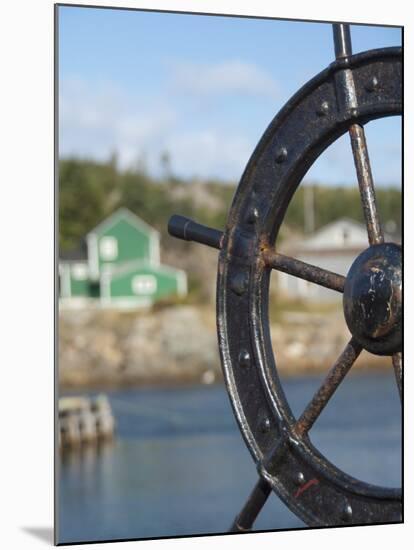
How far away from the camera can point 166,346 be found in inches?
1142

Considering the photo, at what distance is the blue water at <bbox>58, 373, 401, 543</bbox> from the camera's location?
53.1 ft

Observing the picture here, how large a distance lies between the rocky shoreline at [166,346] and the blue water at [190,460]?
0.51m

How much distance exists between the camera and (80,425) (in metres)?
22.5

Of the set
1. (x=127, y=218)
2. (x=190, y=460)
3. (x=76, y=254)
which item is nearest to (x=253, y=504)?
(x=190, y=460)

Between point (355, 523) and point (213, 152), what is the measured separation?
29806 mm

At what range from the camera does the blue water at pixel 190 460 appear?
1617cm

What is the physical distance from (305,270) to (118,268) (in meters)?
20.8

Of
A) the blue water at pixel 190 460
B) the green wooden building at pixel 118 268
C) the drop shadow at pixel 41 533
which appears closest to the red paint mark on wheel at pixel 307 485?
the drop shadow at pixel 41 533

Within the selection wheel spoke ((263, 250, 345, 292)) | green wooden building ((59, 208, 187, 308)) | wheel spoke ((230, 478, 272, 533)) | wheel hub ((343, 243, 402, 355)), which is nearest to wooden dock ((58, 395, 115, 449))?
green wooden building ((59, 208, 187, 308))

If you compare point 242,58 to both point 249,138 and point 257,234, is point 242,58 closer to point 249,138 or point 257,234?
point 249,138

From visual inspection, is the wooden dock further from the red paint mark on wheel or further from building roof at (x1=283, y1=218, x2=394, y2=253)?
the red paint mark on wheel

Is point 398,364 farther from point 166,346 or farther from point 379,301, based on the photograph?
point 166,346

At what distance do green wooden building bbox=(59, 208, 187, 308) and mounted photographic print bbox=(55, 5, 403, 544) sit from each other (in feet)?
0.27

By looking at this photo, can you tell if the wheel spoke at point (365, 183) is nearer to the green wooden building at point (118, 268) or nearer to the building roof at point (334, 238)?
the building roof at point (334, 238)
